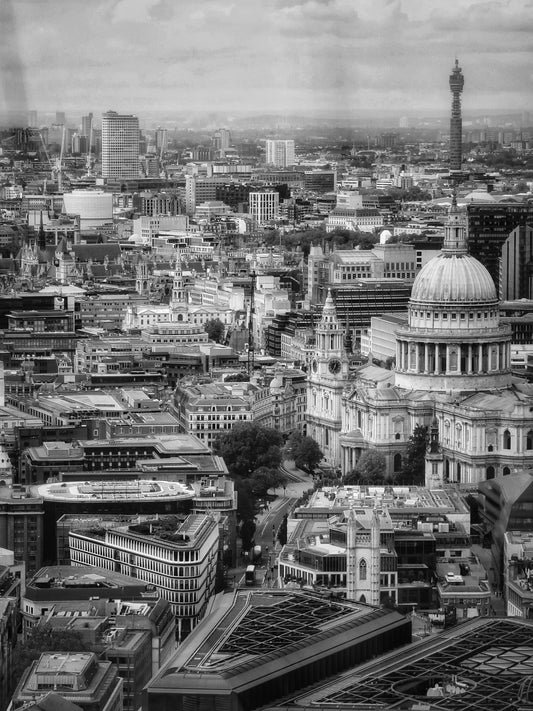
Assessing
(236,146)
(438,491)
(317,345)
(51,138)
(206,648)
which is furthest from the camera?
(236,146)

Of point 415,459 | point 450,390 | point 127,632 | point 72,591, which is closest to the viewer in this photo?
point 127,632

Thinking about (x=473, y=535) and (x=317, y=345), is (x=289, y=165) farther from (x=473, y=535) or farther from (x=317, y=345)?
(x=473, y=535)

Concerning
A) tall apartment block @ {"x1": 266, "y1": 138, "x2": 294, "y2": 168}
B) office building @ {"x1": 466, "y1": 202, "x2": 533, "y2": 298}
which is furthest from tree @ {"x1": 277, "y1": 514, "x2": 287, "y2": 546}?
tall apartment block @ {"x1": 266, "y1": 138, "x2": 294, "y2": 168}

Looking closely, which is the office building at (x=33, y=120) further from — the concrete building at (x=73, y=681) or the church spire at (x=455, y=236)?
the concrete building at (x=73, y=681)

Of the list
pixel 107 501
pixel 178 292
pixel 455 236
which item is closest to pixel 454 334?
pixel 455 236

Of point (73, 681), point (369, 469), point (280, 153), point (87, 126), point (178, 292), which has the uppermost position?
point (87, 126)

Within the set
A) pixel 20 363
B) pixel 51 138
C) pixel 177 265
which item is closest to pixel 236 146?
pixel 51 138

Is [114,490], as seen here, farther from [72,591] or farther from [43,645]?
[43,645]
